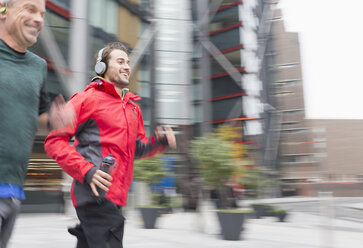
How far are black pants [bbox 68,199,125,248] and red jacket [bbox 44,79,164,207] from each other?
0.04 m

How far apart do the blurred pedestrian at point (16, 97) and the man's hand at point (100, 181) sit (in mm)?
355

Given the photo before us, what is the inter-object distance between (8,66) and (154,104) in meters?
15.6

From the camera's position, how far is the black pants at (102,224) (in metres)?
2.06

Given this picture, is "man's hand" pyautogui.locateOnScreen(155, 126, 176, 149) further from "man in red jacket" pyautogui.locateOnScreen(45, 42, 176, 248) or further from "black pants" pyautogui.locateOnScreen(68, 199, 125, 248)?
"black pants" pyautogui.locateOnScreen(68, 199, 125, 248)

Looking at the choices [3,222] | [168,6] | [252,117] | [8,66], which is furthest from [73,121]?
[252,117]

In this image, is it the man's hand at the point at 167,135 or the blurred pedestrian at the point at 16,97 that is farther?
the man's hand at the point at 167,135

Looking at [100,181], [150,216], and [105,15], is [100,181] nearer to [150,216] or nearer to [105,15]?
[150,216]

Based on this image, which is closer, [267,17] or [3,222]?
[3,222]

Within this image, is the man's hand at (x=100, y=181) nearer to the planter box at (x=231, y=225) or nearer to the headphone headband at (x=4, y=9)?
the headphone headband at (x=4, y=9)

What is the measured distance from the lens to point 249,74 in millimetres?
26156

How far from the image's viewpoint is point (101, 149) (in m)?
2.17

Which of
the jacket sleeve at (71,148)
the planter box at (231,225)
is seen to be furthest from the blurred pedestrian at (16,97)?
the planter box at (231,225)

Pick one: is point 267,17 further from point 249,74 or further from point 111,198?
point 111,198

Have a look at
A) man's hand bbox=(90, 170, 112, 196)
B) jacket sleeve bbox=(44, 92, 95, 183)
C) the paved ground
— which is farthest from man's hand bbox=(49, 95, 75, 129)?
the paved ground
